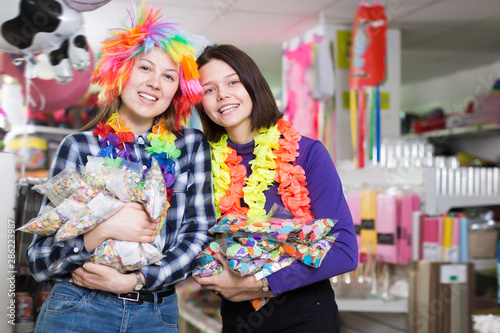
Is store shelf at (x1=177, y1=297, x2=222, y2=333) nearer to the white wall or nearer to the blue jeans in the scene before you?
the blue jeans

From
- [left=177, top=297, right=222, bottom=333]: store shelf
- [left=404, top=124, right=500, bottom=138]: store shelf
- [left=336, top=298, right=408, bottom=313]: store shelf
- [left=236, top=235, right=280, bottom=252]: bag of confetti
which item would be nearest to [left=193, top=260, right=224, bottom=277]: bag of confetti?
[left=236, top=235, right=280, bottom=252]: bag of confetti

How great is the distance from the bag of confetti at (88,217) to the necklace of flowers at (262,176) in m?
0.44

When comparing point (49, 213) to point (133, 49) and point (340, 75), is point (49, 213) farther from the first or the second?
point (340, 75)

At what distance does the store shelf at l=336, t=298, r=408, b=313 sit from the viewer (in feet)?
9.62

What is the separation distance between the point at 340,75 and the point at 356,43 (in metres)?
0.44

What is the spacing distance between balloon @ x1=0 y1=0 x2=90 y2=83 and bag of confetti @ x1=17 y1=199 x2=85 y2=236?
0.95 metres

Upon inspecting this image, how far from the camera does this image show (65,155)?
1507mm

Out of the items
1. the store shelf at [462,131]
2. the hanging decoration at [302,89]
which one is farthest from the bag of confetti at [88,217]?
the store shelf at [462,131]

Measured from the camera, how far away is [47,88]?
7.34 ft

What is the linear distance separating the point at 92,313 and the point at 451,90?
6.67m

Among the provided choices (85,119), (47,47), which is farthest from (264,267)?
(85,119)

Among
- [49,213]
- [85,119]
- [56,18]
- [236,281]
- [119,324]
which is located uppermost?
[56,18]

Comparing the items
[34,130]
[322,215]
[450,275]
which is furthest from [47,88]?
[450,275]

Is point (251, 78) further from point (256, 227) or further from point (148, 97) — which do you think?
point (256, 227)
